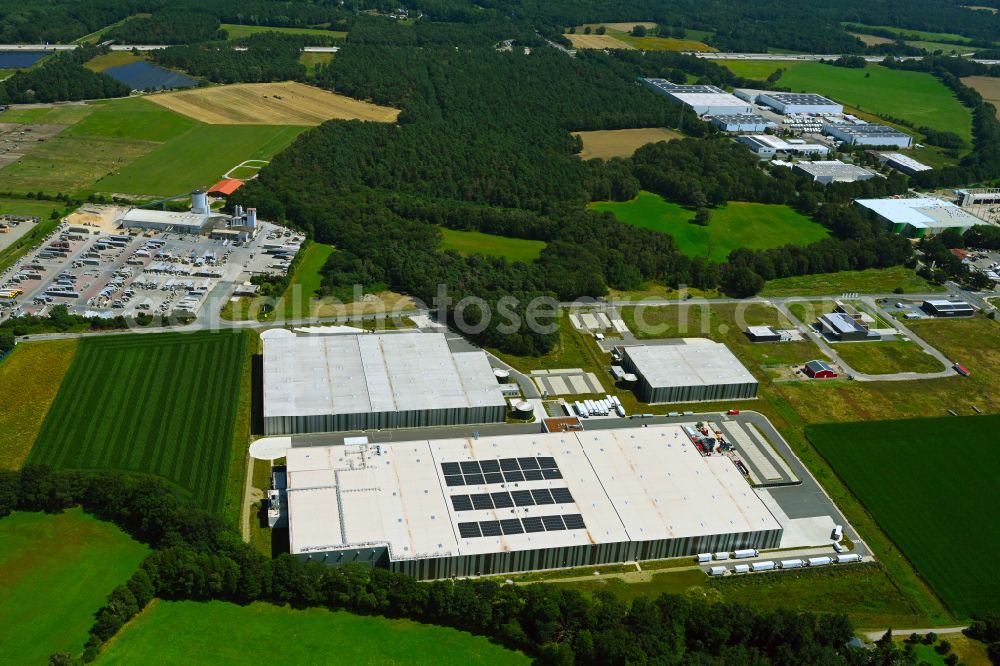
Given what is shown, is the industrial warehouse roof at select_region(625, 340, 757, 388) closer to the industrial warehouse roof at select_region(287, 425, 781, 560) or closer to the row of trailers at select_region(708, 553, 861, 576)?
the industrial warehouse roof at select_region(287, 425, 781, 560)

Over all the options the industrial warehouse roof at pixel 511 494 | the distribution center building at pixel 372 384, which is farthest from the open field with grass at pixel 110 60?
the industrial warehouse roof at pixel 511 494

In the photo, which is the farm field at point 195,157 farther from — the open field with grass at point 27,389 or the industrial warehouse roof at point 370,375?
the industrial warehouse roof at point 370,375

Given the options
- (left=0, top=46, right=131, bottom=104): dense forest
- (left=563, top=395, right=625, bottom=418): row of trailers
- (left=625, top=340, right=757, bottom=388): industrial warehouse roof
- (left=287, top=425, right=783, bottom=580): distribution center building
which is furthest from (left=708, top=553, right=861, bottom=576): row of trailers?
(left=0, top=46, right=131, bottom=104): dense forest

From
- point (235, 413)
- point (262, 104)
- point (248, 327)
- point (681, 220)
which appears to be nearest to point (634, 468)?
point (235, 413)

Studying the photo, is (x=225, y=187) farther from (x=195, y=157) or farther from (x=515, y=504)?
(x=515, y=504)

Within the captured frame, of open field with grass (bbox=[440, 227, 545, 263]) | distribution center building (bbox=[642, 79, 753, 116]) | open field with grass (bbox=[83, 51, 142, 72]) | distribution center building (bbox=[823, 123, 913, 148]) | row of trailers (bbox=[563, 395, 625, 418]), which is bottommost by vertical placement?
row of trailers (bbox=[563, 395, 625, 418])

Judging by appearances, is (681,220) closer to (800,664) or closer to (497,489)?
(497,489)

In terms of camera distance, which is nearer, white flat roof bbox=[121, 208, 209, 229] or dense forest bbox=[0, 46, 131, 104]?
white flat roof bbox=[121, 208, 209, 229]

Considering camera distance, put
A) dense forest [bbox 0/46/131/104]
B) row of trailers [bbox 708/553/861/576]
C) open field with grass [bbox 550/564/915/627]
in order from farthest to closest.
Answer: dense forest [bbox 0/46/131/104] < row of trailers [bbox 708/553/861/576] < open field with grass [bbox 550/564/915/627]
